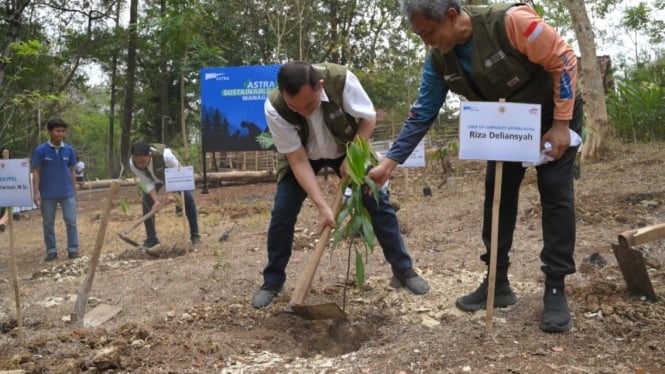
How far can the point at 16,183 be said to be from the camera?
2869 millimetres

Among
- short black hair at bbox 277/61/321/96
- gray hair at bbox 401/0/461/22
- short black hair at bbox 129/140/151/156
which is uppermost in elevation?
gray hair at bbox 401/0/461/22

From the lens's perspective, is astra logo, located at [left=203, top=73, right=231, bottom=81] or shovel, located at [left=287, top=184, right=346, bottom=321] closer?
shovel, located at [left=287, top=184, right=346, bottom=321]

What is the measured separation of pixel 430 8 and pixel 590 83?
21.7 feet

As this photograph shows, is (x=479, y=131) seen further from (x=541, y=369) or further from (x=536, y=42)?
(x=541, y=369)

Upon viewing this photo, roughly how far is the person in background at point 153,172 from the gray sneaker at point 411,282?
3150mm

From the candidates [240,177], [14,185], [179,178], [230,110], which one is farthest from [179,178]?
[240,177]

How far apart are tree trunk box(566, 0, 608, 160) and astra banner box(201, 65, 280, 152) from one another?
4595mm

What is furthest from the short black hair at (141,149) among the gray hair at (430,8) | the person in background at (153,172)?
the gray hair at (430,8)

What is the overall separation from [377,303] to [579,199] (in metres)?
3.36

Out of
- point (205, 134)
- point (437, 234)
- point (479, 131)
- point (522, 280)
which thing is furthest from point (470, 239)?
point (205, 134)

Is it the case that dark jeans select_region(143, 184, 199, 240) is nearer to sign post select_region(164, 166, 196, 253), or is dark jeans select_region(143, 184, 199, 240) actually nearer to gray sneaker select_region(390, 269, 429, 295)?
sign post select_region(164, 166, 196, 253)

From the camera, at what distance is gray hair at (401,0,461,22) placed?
2162 millimetres

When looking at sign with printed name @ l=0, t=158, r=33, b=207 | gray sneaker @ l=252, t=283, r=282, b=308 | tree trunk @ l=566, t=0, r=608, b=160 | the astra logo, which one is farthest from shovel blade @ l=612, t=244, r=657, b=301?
the astra logo

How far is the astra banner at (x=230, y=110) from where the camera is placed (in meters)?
9.20
